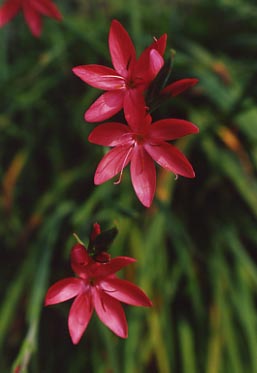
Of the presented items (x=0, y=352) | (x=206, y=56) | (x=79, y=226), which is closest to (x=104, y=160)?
(x=79, y=226)

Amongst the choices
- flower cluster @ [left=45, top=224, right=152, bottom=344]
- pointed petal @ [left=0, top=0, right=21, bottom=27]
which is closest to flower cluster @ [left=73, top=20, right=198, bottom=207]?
flower cluster @ [left=45, top=224, right=152, bottom=344]

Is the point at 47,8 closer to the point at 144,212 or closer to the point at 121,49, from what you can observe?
the point at 121,49

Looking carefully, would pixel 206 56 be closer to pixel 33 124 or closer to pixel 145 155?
pixel 33 124

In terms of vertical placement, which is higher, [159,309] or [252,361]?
[159,309]

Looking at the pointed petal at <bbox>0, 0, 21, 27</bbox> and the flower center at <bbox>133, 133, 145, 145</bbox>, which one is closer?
the flower center at <bbox>133, 133, 145, 145</bbox>

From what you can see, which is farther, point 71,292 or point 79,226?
point 79,226

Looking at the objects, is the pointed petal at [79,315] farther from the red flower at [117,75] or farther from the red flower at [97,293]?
the red flower at [117,75]

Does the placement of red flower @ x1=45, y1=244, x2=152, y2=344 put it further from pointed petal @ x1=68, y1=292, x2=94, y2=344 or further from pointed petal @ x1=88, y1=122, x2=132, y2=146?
pointed petal @ x1=88, y1=122, x2=132, y2=146
